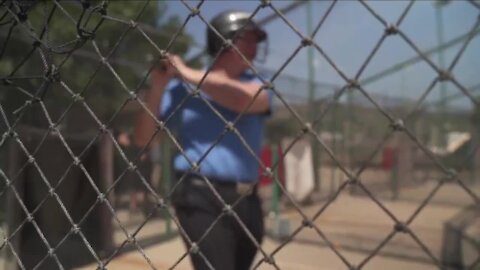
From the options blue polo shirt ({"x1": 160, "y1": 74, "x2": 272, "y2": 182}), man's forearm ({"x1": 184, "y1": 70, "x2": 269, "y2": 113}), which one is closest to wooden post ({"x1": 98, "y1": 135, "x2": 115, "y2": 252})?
blue polo shirt ({"x1": 160, "y1": 74, "x2": 272, "y2": 182})

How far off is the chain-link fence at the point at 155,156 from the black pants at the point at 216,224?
0.29ft

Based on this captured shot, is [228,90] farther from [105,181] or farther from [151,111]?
[105,181]

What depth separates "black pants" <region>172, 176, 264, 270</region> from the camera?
155 cm

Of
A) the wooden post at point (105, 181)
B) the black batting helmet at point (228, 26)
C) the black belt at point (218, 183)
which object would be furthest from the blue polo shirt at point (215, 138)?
the wooden post at point (105, 181)

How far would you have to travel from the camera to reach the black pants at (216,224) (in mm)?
1553

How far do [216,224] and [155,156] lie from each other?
3.44m

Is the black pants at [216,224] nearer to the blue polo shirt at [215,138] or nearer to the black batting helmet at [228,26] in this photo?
the blue polo shirt at [215,138]

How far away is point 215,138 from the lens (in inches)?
63.7

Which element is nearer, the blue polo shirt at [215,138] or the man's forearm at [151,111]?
the blue polo shirt at [215,138]

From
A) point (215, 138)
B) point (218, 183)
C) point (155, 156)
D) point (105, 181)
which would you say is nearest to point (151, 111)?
point (215, 138)

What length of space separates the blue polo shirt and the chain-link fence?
0.08 meters

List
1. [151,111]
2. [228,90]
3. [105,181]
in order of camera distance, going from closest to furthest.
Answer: [228,90]
[151,111]
[105,181]

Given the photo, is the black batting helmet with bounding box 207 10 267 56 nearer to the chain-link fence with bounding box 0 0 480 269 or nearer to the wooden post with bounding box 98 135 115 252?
the chain-link fence with bounding box 0 0 480 269

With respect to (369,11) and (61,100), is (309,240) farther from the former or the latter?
(369,11)
